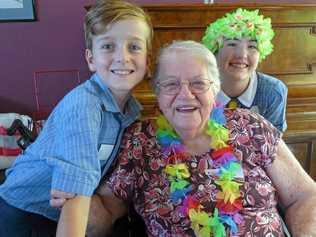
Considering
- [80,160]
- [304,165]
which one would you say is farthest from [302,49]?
[80,160]

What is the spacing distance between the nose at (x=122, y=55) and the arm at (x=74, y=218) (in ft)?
1.46

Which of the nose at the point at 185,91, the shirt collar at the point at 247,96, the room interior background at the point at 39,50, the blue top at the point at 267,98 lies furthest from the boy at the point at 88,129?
the room interior background at the point at 39,50

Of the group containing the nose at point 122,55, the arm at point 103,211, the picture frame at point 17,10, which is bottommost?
the arm at point 103,211

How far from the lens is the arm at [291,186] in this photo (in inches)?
54.7

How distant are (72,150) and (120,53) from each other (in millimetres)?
354

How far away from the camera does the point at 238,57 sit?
5.55 ft

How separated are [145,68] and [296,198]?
73cm

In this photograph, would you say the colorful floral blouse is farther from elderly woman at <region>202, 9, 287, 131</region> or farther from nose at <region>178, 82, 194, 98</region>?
elderly woman at <region>202, 9, 287, 131</region>

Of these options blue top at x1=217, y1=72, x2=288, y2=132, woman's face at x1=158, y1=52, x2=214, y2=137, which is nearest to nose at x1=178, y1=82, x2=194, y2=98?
woman's face at x1=158, y1=52, x2=214, y2=137

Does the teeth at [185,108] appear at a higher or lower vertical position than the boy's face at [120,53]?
lower

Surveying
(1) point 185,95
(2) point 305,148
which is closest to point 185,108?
(1) point 185,95

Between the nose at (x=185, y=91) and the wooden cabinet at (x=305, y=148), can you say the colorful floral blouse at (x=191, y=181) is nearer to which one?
the nose at (x=185, y=91)

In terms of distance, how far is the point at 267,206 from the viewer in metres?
1.35

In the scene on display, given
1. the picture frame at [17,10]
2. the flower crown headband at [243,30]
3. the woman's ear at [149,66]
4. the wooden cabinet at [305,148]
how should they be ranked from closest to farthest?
the woman's ear at [149,66] < the flower crown headband at [243,30] < the wooden cabinet at [305,148] < the picture frame at [17,10]
